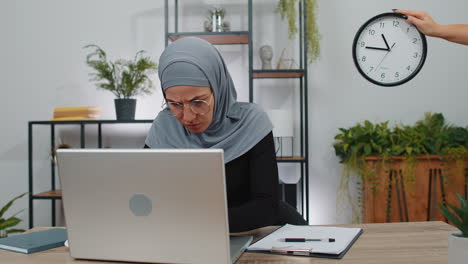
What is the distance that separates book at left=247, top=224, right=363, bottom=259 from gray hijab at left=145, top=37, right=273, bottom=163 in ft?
1.27

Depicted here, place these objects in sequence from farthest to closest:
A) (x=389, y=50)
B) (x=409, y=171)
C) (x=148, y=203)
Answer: (x=409, y=171)
(x=389, y=50)
(x=148, y=203)

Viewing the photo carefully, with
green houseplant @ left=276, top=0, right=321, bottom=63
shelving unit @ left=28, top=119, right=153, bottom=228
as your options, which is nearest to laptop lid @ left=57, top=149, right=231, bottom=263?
shelving unit @ left=28, top=119, right=153, bottom=228

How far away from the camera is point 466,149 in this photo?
2.69 m

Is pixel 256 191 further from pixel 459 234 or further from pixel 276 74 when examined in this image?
pixel 276 74

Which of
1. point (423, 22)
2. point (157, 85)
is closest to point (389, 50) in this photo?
point (423, 22)

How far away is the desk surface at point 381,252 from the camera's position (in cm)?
94

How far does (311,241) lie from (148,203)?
0.45 meters

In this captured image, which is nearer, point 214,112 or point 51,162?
point 214,112

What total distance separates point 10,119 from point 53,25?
31.7 inches

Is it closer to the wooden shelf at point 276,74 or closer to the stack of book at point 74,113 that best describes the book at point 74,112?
the stack of book at point 74,113

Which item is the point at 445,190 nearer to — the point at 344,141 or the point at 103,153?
the point at 344,141

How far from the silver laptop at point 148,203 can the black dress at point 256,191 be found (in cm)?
37

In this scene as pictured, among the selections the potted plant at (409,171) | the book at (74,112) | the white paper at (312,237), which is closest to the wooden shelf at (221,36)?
the book at (74,112)

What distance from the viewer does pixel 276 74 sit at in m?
2.95
